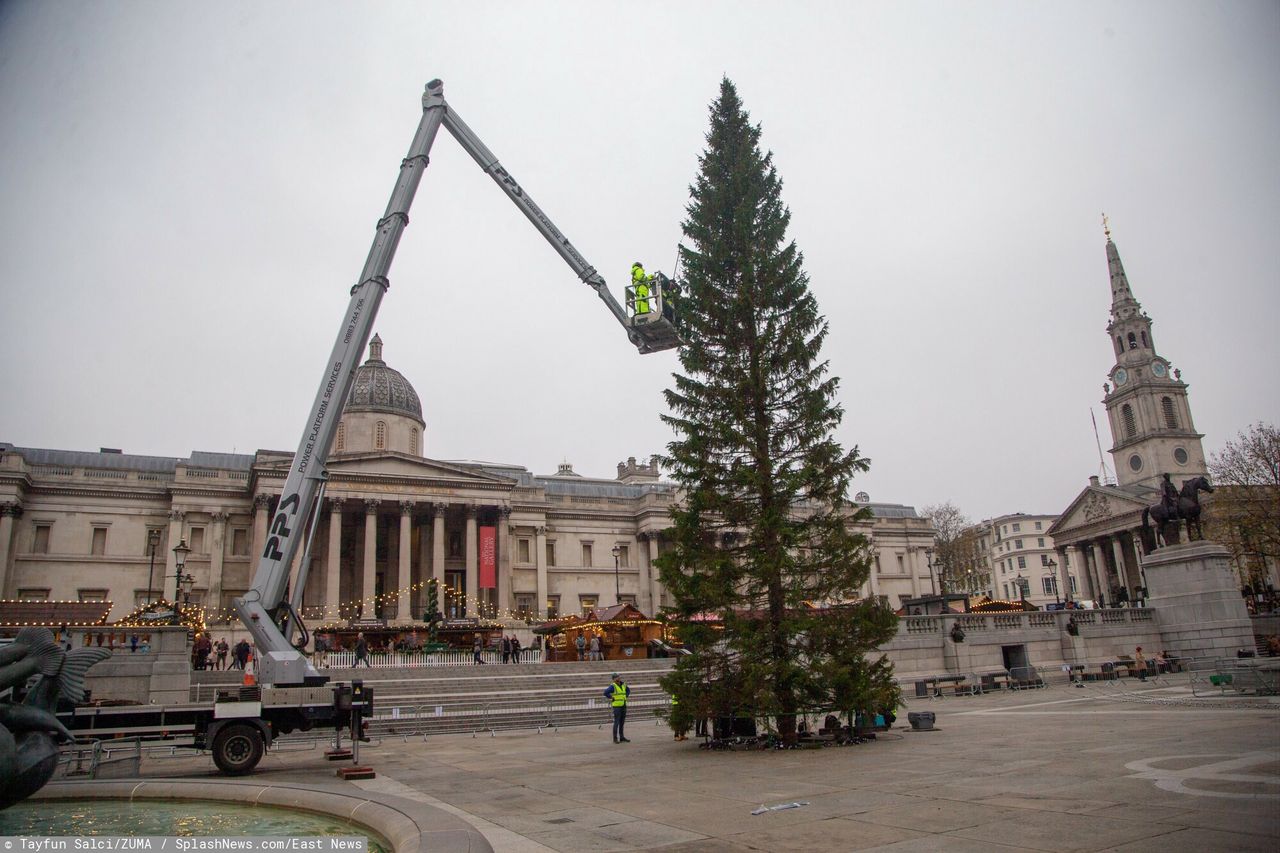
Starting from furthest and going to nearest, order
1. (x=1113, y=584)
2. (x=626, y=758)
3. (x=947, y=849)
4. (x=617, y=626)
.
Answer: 1. (x=1113, y=584)
2. (x=617, y=626)
3. (x=626, y=758)
4. (x=947, y=849)

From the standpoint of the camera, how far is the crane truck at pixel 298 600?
15680mm

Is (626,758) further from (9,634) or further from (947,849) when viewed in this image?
(9,634)

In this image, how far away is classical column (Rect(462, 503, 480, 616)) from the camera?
60250mm

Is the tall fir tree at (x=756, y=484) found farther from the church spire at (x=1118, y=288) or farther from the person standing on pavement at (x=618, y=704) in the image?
the church spire at (x=1118, y=288)

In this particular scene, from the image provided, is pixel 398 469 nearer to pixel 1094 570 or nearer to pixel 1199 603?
pixel 1199 603

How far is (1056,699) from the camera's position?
1037 inches

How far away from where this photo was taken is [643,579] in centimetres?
7144

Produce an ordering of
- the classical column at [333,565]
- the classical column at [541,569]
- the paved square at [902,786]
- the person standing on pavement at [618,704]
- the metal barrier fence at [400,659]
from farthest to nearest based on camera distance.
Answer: the classical column at [541,569] → the classical column at [333,565] → the metal barrier fence at [400,659] → the person standing on pavement at [618,704] → the paved square at [902,786]

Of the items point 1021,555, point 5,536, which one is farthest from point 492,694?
point 1021,555

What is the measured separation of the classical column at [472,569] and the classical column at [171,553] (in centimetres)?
1925

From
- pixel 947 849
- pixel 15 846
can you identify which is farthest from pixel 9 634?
pixel 947 849

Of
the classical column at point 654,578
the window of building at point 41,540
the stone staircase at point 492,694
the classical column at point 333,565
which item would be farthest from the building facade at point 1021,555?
the window of building at point 41,540

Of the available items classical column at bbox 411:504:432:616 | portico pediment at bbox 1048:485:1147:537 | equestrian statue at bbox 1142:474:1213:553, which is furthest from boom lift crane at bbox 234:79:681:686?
portico pediment at bbox 1048:485:1147:537

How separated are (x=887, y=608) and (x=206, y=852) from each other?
565 inches
